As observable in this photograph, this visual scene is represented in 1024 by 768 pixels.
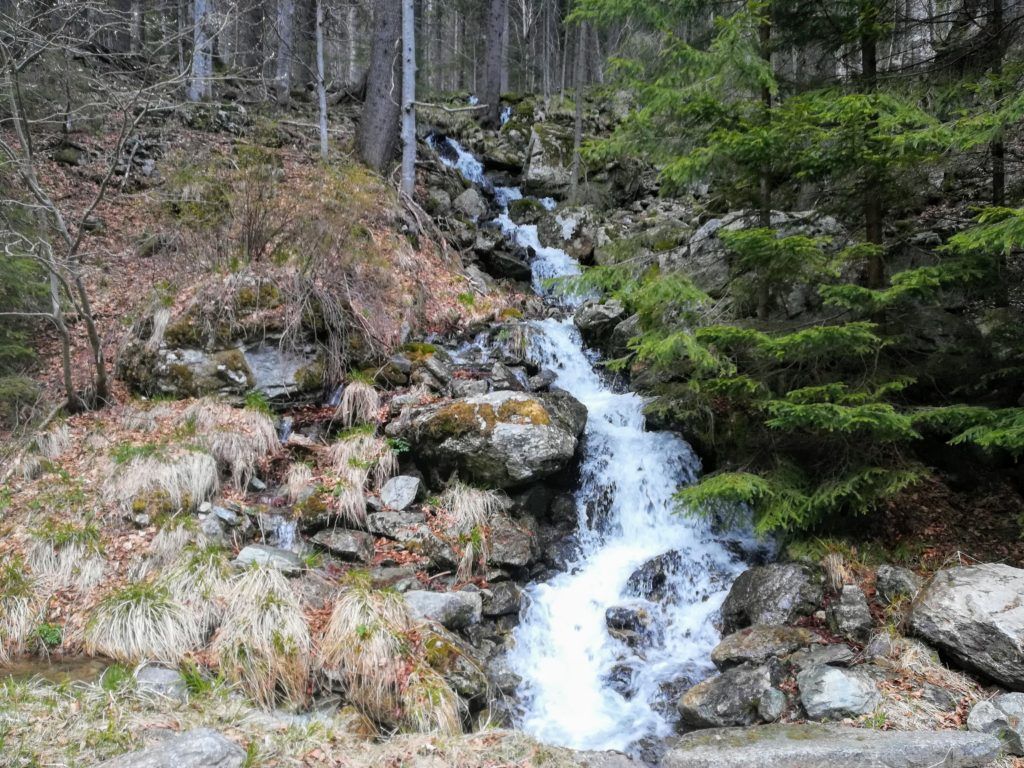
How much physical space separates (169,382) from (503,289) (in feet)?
20.7

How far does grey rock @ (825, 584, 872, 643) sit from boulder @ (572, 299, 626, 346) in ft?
18.9

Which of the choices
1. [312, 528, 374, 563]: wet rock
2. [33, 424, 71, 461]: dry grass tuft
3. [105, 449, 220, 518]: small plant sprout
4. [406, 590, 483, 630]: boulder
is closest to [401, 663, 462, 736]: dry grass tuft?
[406, 590, 483, 630]: boulder

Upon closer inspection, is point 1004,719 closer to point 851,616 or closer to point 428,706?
point 851,616

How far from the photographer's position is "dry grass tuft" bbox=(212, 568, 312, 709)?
14.6 feet

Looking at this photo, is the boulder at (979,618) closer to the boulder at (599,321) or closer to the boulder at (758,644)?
the boulder at (758,644)

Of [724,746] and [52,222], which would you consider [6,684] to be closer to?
[724,746]

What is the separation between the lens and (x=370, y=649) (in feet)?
15.1

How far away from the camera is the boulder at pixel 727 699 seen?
462 cm

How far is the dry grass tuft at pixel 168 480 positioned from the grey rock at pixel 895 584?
21.4 ft

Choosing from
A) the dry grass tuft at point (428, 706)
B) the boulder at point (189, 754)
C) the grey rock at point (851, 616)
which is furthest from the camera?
the grey rock at point (851, 616)

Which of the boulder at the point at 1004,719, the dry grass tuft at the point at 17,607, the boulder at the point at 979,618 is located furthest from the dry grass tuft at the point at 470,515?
the boulder at the point at 1004,719

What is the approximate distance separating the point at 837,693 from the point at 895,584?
51.7 inches

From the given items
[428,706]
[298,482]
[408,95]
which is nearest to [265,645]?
[428,706]

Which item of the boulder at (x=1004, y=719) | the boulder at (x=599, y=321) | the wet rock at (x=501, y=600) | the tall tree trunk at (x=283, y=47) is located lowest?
the wet rock at (x=501, y=600)
